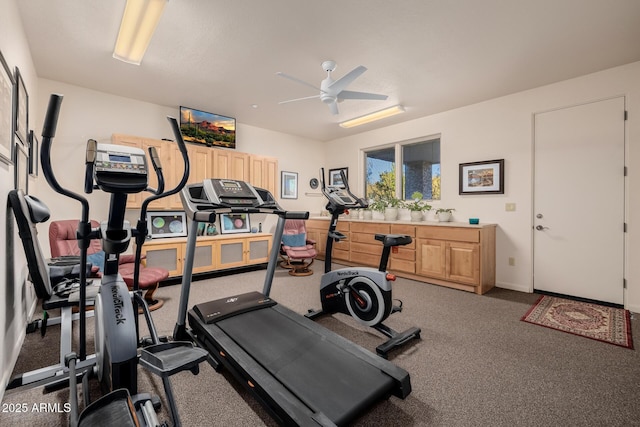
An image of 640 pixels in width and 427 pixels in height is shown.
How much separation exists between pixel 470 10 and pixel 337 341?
9.19 feet

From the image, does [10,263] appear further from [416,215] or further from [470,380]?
[416,215]

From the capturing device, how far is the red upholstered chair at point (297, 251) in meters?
4.78

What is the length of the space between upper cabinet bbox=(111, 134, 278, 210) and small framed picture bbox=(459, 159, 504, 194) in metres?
3.28

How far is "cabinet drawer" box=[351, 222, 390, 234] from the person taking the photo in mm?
4816

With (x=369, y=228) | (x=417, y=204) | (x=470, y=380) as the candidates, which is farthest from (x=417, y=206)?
(x=470, y=380)

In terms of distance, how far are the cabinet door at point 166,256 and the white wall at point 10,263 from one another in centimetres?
137

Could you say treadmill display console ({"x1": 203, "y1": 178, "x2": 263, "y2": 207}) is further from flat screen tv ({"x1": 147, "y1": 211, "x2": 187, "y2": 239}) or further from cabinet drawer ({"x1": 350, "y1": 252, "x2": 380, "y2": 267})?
cabinet drawer ({"x1": 350, "y1": 252, "x2": 380, "y2": 267})

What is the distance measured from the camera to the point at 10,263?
1950mm

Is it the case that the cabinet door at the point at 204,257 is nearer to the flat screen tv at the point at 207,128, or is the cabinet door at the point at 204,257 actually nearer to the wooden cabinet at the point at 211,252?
the wooden cabinet at the point at 211,252

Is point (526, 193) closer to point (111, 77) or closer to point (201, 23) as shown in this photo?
point (201, 23)

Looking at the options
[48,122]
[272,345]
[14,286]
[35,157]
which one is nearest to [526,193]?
[272,345]

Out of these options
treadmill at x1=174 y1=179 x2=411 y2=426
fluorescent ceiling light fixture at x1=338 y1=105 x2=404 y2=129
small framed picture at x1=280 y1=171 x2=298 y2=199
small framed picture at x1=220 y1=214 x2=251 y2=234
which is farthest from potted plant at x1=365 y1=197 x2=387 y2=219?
treadmill at x1=174 y1=179 x2=411 y2=426

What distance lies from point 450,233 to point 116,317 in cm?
388

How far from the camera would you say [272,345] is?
2.00m
